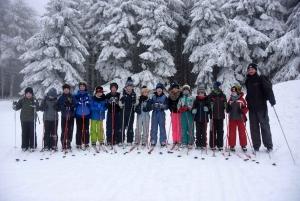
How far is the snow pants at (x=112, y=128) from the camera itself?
24.6ft

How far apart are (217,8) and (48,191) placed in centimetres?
1835

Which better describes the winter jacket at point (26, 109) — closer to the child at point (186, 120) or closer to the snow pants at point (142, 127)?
the snow pants at point (142, 127)

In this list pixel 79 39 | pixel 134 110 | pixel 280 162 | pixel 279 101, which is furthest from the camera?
pixel 79 39

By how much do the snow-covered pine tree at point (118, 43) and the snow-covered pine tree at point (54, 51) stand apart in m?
2.20

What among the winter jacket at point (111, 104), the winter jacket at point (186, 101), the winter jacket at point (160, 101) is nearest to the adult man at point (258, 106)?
the winter jacket at point (186, 101)

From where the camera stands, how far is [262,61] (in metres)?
17.1

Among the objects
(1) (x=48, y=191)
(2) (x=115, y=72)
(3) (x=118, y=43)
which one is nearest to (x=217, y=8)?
(3) (x=118, y=43)

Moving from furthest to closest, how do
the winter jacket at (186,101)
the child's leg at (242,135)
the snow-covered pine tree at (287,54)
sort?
the snow-covered pine tree at (287,54)
the winter jacket at (186,101)
the child's leg at (242,135)

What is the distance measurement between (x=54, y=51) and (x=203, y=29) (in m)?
12.0

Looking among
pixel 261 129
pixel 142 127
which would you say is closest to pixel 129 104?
pixel 142 127

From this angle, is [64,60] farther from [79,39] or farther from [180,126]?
[180,126]

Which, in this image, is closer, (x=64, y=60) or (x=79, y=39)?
(x=64, y=60)

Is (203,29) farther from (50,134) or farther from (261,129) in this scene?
(50,134)

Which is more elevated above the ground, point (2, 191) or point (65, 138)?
point (65, 138)
